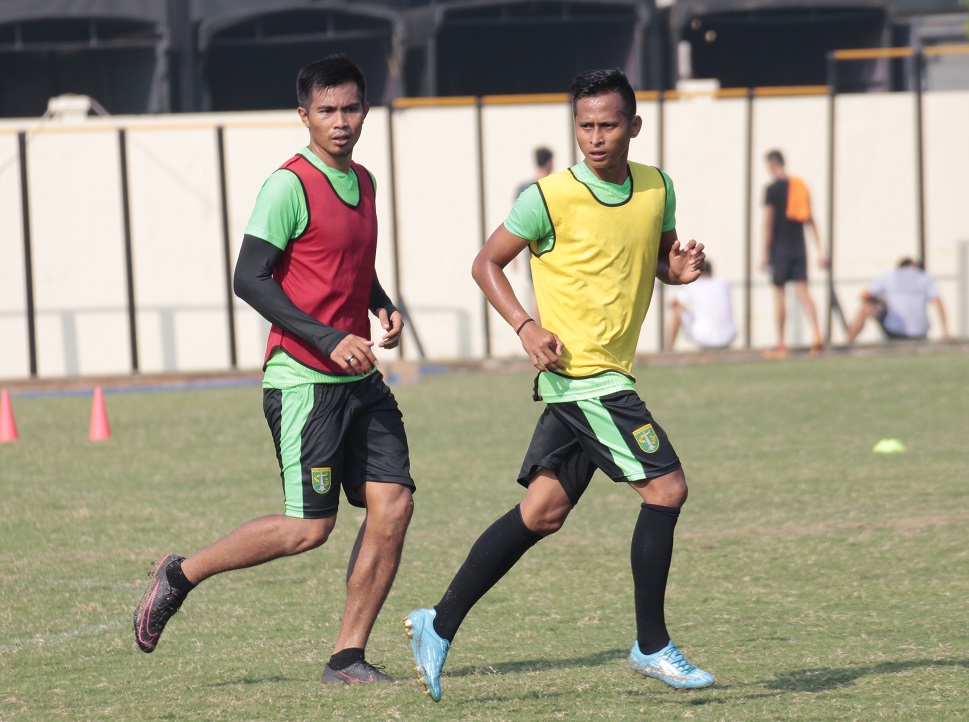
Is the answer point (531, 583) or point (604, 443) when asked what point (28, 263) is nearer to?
point (531, 583)

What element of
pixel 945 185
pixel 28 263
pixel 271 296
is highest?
pixel 945 185

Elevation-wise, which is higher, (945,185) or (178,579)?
(945,185)

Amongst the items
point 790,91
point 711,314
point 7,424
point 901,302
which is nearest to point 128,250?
point 7,424

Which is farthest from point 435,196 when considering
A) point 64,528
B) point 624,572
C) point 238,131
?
point 624,572

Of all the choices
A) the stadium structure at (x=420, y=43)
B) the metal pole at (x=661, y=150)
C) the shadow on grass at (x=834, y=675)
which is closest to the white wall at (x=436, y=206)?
the metal pole at (x=661, y=150)

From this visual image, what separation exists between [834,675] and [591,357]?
1317mm

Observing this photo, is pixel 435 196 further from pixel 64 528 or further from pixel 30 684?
pixel 30 684

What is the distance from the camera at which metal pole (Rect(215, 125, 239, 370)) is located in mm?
18516

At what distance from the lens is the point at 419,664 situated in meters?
4.93

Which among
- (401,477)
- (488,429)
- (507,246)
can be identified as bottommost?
(488,429)

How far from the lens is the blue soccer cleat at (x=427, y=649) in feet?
15.9

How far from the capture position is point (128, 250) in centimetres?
1850

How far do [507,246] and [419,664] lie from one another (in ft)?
4.58

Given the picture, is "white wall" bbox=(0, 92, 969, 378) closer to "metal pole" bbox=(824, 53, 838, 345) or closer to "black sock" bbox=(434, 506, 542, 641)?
"metal pole" bbox=(824, 53, 838, 345)
